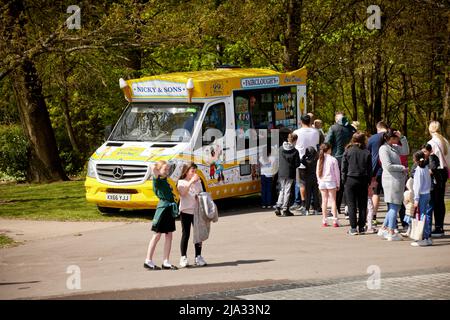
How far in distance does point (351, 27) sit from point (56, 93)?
34.1 ft

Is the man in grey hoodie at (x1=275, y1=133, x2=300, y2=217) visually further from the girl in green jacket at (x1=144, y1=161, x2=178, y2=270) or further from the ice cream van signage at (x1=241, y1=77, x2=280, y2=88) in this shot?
the girl in green jacket at (x1=144, y1=161, x2=178, y2=270)

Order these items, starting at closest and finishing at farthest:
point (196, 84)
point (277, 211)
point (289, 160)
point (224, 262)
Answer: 1. point (224, 262)
2. point (289, 160)
3. point (277, 211)
4. point (196, 84)

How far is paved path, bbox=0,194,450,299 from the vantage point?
440 inches

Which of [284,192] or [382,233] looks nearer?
[382,233]

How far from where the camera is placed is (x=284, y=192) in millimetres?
17703

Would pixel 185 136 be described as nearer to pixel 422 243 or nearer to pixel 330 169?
pixel 330 169

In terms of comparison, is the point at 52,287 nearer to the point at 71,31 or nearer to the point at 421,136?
the point at 71,31

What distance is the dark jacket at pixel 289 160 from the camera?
688 inches

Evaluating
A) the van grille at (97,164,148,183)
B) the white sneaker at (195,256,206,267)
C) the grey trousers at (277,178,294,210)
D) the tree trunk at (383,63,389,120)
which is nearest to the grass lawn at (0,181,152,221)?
the van grille at (97,164,148,183)

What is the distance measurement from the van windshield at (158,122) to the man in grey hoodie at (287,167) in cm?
195

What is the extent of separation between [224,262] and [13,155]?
19.0 m

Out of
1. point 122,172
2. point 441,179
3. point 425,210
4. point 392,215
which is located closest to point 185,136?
point 122,172

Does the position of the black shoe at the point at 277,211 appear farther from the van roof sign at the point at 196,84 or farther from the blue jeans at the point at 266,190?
the van roof sign at the point at 196,84

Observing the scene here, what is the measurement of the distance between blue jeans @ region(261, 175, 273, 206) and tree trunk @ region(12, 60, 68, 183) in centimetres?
906
